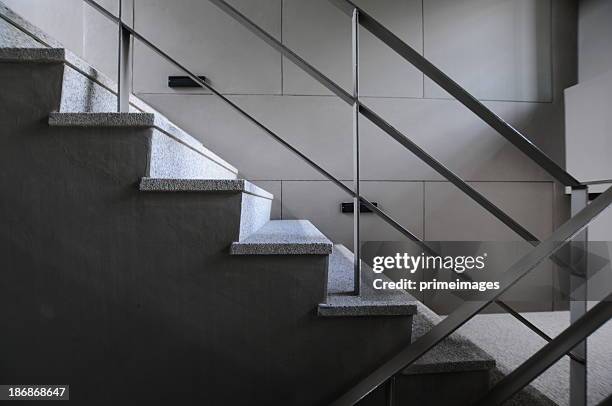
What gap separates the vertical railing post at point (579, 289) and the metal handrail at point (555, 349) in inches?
10.8

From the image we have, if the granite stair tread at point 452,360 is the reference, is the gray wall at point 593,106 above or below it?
above

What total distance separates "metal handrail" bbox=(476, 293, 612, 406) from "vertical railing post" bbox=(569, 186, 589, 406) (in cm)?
27

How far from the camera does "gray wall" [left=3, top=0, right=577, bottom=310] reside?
2.38m

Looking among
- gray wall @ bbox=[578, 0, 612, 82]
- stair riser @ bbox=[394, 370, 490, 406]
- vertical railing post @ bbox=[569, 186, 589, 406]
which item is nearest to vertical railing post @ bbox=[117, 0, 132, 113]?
stair riser @ bbox=[394, 370, 490, 406]

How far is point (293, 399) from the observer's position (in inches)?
36.9

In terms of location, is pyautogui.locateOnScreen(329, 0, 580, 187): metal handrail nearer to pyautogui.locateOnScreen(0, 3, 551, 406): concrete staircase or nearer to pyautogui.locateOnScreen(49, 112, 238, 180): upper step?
pyautogui.locateOnScreen(0, 3, 551, 406): concrete staircase

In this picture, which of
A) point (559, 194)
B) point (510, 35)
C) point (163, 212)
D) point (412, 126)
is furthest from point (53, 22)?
point (559, 194)

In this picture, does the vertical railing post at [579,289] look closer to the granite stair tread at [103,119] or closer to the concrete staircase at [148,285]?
the concrete staircase at [148,285]

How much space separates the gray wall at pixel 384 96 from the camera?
93.5 inches

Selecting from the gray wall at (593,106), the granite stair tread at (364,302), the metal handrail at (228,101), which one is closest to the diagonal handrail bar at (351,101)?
the metal handrail at (228,101)

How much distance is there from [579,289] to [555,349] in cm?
35

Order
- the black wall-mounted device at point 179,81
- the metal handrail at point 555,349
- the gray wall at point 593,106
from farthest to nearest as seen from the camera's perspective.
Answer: the black wall-mounted device at point 179,81 → the gray wall at point 593,106 → the metal handrail at point 555,349

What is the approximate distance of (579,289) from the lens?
3.09 feet

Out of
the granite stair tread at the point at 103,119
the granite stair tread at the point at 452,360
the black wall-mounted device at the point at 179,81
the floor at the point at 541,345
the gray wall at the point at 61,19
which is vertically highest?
the gray wall at the point at 61,19
